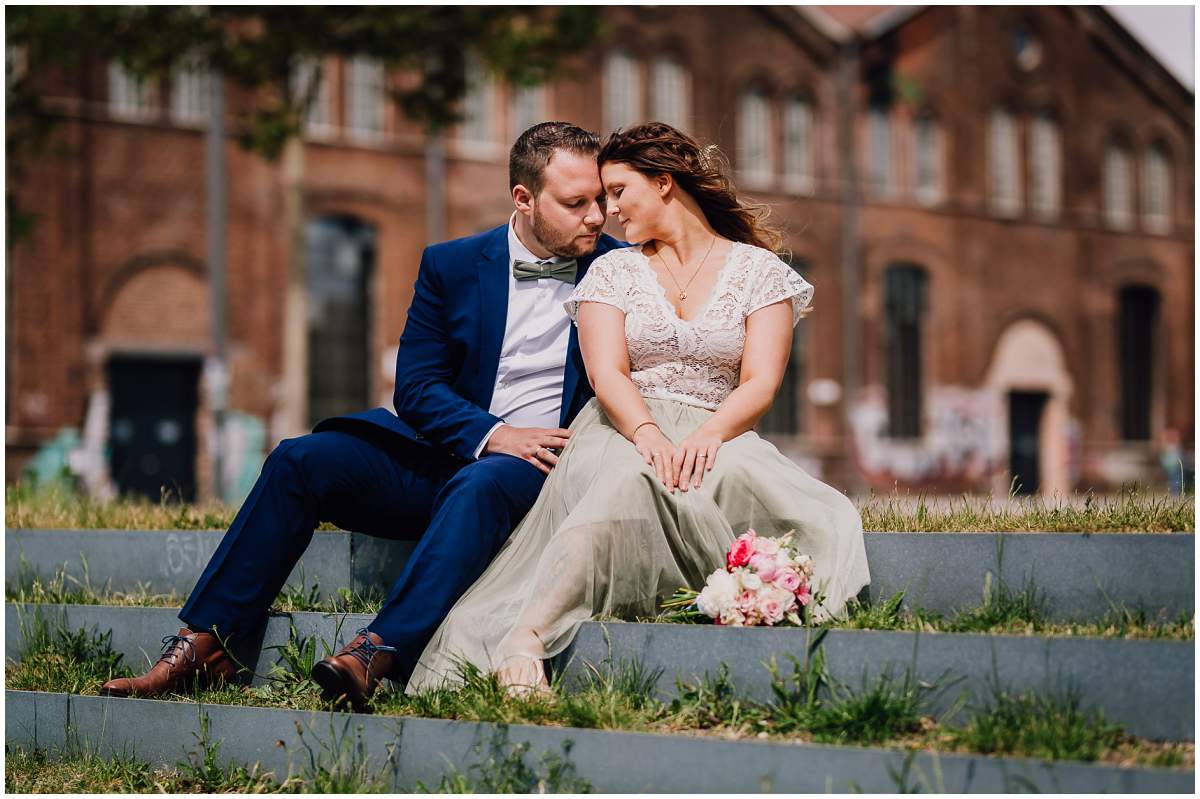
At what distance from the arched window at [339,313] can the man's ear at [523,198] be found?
17707mm

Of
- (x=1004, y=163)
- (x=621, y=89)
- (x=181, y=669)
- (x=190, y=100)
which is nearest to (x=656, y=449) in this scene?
(x=181, y=669)

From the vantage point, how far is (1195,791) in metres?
3.15

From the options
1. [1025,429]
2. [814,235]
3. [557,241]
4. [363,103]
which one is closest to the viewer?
[557,241]

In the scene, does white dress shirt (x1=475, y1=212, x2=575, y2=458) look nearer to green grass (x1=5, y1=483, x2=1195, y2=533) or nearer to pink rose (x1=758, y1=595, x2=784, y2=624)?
green grass (x1=5, y1=483, x2=1195, y2=533)

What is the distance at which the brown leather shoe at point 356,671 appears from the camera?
406 centimetres

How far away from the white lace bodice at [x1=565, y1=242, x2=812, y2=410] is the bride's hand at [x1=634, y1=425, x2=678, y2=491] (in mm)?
320

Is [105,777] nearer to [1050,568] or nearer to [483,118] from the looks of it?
[1050,568]

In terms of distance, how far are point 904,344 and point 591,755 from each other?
25671 millimetres

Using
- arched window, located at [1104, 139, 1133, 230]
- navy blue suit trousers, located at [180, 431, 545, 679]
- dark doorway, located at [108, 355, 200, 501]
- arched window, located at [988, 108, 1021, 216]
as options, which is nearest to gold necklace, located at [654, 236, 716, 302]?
navy blue suit trousers, located at [180, 431, 545, 679]

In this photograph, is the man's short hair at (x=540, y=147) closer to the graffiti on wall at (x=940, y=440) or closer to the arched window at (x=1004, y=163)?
the graffiti on wall at (x=940, y=440)

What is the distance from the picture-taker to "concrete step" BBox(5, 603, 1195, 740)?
3500 millimetres

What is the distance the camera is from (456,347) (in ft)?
17.1

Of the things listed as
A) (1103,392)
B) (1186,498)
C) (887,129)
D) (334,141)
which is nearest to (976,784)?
(1186,498)

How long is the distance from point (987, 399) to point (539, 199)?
83.1ft
